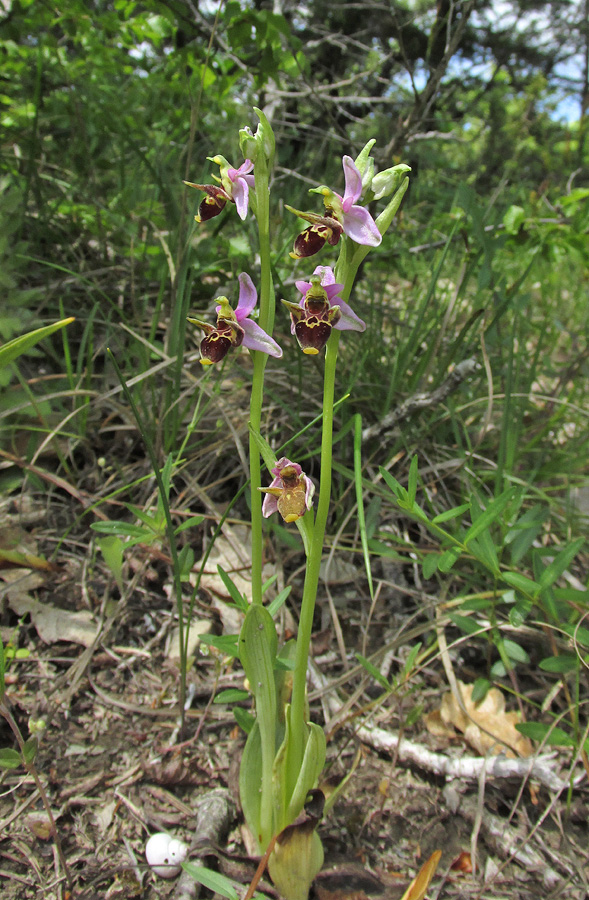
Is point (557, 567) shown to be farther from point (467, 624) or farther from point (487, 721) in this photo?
point (487, 721)

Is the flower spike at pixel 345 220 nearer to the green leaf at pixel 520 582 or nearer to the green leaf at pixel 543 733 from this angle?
the green leaf at pixel 520 582

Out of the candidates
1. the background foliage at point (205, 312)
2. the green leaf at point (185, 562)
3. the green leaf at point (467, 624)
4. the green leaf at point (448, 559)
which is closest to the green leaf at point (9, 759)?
the green leaf at point (185, 562)

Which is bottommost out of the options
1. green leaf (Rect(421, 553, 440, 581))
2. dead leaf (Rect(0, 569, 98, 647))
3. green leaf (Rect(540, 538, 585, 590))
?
dead leaf (Rect(0, 569, 98, 647))

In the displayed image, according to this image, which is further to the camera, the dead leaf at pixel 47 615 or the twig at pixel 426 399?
the twig at pixel 426 399

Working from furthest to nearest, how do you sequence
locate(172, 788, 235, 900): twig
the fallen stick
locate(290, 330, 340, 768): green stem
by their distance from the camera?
the fallen stick, locate(172, 788, 235, 900): twig, locate(290, 330, 340, 768): green stem

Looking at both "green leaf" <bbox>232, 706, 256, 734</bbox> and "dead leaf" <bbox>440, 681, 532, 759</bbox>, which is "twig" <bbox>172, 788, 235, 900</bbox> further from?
"dead leaf" <bbox>440, 681, 532, 759</bbox>

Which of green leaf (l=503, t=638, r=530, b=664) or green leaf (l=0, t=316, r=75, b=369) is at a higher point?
green leaf (l=0, t=316, r=75, b=369)

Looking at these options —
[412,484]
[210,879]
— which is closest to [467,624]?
[412,484]

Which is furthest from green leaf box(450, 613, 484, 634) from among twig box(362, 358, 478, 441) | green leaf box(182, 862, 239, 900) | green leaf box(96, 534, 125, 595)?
green leaf box(96, 534, 125, 595)
